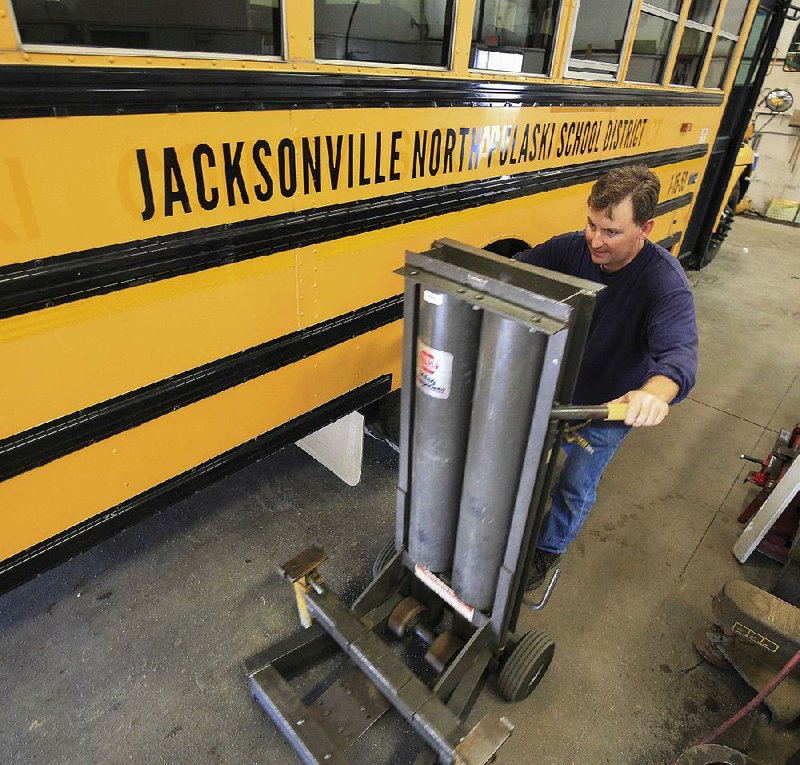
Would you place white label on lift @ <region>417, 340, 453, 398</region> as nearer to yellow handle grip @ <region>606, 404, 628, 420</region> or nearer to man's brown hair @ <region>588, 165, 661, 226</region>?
yellow handle grip @ <region>606, 404, 628, 420</region>

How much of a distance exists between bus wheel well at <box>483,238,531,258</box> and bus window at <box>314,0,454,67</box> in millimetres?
869

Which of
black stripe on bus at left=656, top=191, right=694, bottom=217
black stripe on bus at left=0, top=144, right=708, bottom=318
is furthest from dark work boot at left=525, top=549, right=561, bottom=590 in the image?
black stripe on bus at left=656, top=191, right=694, bottom=217

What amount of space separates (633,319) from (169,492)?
1.48 meters

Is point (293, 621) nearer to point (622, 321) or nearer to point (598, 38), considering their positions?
point (622, 321)

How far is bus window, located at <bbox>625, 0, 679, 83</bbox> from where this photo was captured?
2.69m

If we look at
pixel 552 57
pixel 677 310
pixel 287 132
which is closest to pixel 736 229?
pixel 552 57

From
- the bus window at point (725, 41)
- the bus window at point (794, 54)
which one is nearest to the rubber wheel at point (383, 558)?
the bus window at point (725, 41)

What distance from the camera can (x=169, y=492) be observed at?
5.54 ft

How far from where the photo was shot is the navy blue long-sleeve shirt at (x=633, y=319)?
56.2 inches

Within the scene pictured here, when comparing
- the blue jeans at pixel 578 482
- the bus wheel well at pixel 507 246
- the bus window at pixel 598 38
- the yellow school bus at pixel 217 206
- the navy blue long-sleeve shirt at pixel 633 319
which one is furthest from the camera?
the bus wheel well at pixel 507 246

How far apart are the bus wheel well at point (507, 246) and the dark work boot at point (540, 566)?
4.29ft

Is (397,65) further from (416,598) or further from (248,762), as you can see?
(248,762)

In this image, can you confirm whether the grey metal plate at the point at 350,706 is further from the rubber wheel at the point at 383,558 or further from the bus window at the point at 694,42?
the bus window at the point at 694,42

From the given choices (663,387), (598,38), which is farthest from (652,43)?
(663,387)
